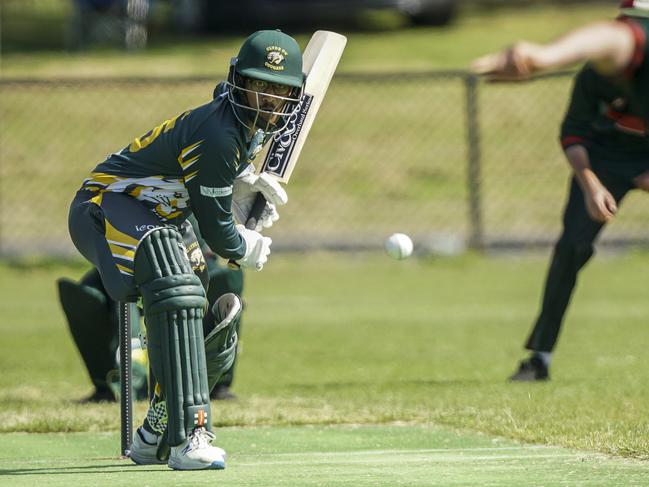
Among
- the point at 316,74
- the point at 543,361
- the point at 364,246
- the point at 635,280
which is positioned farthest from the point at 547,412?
the point at 364,246

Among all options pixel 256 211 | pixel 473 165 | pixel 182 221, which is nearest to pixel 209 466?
pixel 182 221

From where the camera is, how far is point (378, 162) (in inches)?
730

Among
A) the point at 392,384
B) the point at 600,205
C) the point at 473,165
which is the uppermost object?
the point at 600,205

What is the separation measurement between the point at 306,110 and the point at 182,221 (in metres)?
1.16

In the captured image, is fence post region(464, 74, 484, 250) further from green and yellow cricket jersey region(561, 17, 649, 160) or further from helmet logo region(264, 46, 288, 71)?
helmet logo region(264, 46, 288, 71)

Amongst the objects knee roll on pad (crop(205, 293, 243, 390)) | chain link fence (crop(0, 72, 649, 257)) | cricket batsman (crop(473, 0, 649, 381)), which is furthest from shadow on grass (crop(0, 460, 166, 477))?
chain link fence (crop(0, 72, 649, 257))

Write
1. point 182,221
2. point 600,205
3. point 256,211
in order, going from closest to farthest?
point 182,221, point 256,211, point 600,205

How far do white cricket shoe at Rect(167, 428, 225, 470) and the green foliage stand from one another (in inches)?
63.8

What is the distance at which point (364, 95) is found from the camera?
20156 millimetres

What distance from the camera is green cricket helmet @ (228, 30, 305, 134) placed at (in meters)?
5.80

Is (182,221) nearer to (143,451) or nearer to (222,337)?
(222,337)

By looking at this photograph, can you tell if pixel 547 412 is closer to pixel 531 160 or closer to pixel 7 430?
pixel 7 430

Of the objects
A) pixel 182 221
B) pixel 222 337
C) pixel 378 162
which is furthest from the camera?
pixel 378 162

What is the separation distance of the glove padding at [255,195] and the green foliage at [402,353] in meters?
1.31
